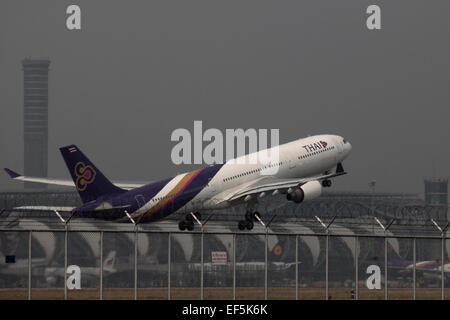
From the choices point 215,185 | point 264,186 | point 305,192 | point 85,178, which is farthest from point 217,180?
point 85,178

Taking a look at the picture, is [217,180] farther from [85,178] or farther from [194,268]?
[194,268]

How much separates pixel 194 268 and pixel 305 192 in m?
41.2

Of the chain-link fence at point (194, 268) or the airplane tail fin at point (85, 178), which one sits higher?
the airplane tail fin at point (85, 178)

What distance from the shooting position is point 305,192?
4343 inches

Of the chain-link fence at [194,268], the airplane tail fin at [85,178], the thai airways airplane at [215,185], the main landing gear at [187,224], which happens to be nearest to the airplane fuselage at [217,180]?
the thai airways airplane at [215,185]

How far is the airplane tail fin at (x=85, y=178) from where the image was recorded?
97688mm

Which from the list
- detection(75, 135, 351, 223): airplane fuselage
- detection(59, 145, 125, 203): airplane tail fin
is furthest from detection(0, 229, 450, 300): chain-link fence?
detection(59, 145, 125, 203): airplane tail fin

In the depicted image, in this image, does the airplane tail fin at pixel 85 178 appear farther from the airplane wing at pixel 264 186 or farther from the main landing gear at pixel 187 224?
the airplane wing at pixel 264 186

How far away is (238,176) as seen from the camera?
10944cm

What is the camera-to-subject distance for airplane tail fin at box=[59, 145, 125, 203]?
97.7m
